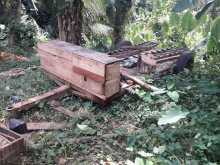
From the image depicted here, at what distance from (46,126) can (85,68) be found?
1.05 meters

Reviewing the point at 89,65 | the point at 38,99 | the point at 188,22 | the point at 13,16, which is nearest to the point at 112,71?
the point at 89,65

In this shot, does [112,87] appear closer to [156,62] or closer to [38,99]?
[38,99]

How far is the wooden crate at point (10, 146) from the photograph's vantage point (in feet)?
11.0

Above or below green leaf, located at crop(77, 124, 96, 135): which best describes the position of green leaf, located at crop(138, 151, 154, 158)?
above

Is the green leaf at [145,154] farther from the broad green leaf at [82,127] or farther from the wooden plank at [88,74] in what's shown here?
the wooden plank at [88,74]

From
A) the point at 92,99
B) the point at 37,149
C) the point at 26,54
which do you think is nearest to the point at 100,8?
the point at 26,54

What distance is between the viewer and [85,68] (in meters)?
4.93

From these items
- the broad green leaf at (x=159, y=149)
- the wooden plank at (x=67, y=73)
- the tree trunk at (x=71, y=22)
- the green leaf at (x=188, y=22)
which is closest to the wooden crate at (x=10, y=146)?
the broad green leaf at (x=159, y=149)

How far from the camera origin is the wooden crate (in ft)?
11.0

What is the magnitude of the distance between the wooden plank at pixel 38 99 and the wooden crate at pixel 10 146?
2.97 feet

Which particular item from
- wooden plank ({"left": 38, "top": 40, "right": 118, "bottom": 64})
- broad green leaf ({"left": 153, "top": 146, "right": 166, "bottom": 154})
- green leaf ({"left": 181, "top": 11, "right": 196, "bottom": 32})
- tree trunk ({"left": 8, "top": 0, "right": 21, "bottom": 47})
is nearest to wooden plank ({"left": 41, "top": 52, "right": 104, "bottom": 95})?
wooden plank ({"left": 38, "top": 40, "right": 118, "bottom": 64})

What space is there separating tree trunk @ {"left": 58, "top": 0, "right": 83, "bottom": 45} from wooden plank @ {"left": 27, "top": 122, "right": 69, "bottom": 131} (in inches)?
120

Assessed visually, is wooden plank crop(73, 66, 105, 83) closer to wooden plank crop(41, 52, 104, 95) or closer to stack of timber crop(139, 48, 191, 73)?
wooden plank crop(41, 52, 104, 95)

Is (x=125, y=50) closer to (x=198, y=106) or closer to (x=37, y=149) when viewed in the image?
(x=198, y=106)
